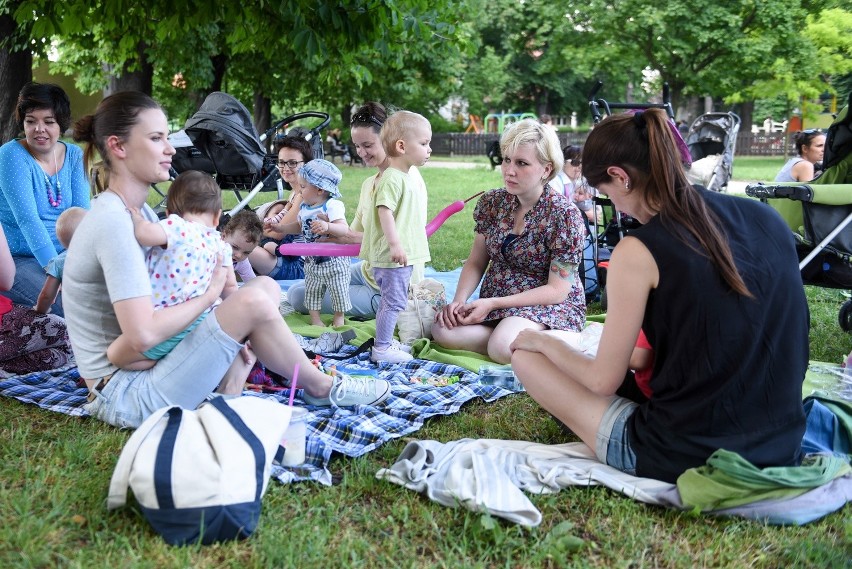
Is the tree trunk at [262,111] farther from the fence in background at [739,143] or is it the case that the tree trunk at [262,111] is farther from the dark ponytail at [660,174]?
the dark ponytail at [660,174]

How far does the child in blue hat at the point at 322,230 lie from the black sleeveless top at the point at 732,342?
290 cm

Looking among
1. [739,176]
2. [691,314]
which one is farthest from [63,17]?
[739,176]

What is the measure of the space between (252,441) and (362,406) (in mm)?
1100

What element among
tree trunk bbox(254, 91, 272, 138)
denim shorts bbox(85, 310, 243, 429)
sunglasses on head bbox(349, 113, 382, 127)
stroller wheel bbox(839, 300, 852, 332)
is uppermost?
tree trunk bbox(254, 91, 272, 138)

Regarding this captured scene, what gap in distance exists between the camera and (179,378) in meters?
3.10

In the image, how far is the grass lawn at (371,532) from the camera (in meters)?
2.34

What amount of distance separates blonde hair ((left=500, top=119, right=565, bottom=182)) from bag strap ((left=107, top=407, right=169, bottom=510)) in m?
2.46

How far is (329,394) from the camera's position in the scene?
11.8 ft

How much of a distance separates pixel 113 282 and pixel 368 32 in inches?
144

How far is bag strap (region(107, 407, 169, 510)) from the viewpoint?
2436mm

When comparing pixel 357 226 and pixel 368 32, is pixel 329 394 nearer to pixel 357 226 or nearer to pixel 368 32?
pixel 357 226

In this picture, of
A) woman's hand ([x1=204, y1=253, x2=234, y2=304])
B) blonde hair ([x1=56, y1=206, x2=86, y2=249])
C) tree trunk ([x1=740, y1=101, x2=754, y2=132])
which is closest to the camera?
woman's hand ([x1=204, y1=253, x2=234, y2=304])

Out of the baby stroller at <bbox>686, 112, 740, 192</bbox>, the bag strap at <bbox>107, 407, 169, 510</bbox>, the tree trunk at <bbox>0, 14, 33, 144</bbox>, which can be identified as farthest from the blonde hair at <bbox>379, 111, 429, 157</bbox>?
the baby stroller at <bbox>686, 112, 740, 192</bbox>

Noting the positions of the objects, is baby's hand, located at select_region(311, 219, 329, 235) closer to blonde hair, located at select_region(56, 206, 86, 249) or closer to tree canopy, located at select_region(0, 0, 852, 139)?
tree canopy, located at select_region(0, 0, 852, 139)
